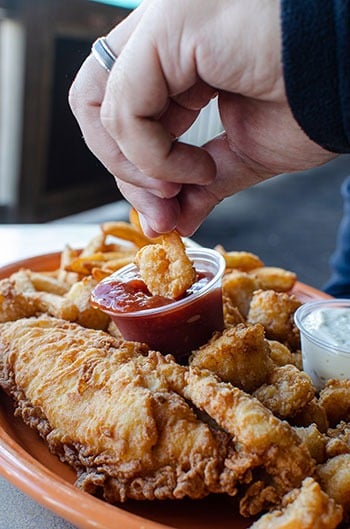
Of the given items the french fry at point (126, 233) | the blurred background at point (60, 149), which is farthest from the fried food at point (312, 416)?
the blurred background at point (60, 149)

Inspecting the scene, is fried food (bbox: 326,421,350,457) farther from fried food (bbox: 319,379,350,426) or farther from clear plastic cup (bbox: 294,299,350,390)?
clear plastic cup (bbox: 294,299,350,390)

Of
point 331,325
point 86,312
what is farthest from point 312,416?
point 86,312

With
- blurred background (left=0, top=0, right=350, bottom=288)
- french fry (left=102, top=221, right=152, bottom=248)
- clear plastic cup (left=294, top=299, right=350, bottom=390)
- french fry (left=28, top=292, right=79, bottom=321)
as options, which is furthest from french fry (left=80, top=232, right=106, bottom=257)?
blurred background (left=0, top=0, right=350, bottom=288)

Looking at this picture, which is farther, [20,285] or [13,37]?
[13,37]

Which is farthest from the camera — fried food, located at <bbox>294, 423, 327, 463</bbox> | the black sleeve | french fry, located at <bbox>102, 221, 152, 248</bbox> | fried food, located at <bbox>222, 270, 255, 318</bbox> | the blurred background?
the blurred background

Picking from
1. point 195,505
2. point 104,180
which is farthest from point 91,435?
point 104,180

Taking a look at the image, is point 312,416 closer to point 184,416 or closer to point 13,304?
point 184,416

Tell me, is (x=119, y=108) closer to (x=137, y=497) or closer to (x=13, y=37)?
(x=137, y=497)

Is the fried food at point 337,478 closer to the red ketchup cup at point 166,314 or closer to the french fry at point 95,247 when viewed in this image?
the red ketchup cup at point 166,314
